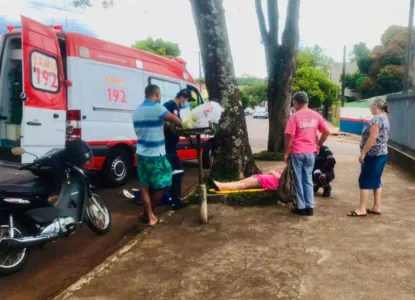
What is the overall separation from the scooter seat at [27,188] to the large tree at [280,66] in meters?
7.88

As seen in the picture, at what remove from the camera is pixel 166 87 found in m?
8.70

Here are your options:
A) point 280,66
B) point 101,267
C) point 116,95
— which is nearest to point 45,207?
point 101,267

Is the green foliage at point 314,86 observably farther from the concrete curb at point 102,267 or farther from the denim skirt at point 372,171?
the concrete curb at point 102,267

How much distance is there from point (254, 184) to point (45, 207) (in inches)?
117

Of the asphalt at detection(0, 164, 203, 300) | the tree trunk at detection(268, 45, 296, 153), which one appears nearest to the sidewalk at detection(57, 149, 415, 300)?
the asphalt at detection(0, 164, 203, 300)

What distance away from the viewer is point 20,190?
385 cm

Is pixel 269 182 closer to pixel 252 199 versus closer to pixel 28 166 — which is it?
pixel 252 199

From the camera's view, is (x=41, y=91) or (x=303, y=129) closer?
(x=303, y=129)

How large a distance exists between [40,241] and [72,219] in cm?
48

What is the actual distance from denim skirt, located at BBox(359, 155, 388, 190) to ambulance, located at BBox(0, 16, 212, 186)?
2253mm

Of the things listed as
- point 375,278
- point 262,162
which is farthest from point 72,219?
point 262,162

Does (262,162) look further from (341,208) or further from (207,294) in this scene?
(207,294)

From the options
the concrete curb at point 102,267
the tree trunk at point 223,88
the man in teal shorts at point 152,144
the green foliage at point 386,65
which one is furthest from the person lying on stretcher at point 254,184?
the green foliage at point 386,65

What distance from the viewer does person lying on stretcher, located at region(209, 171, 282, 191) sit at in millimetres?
5926
